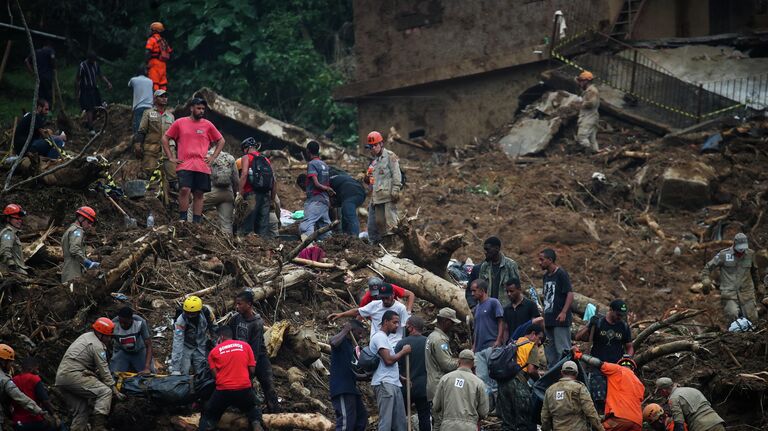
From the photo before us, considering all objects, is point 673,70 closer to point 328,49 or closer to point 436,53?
point 436,53

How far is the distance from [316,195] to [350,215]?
66 centimetres

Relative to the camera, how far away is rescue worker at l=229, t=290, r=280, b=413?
12656mm

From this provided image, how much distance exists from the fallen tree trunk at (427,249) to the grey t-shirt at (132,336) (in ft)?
15.8

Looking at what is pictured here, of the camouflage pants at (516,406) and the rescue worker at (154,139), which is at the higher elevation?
the rescue worker at (154,139)

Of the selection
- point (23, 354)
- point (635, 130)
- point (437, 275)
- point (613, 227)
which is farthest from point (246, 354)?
point (635, 130)

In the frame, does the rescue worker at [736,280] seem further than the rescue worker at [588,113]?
No

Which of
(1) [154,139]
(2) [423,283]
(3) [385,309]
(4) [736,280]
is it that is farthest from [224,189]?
(4) [736,280]

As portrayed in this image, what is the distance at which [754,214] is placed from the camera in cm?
2081

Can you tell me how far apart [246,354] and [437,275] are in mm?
5502

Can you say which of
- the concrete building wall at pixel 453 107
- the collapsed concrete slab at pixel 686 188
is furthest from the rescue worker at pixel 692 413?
the concrete building wall at pixel 453 107

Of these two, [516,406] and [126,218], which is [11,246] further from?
[516,406]

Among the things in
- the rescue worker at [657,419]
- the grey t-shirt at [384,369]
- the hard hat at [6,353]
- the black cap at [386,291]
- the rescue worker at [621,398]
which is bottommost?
the rescue worker at [657,419]

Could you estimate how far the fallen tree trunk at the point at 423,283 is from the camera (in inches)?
626

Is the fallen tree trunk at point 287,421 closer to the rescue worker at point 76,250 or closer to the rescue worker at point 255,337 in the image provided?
the rescue worker at point 255,337
